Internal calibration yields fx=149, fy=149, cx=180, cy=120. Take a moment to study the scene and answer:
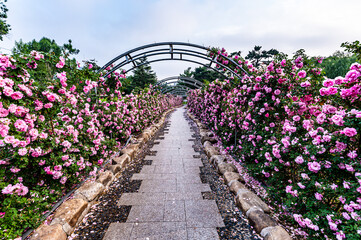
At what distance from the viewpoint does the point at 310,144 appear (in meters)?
1.79

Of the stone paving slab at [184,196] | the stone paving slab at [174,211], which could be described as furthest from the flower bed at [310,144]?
the stone paving slab at [174,211]

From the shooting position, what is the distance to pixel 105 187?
111 inches

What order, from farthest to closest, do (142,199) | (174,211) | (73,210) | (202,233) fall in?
(142,199) < (174,211) < (73,210) < (202,233)

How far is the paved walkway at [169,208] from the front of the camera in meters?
1.92

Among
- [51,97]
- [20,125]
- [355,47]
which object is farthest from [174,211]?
[355,47]

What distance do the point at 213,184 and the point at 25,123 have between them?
10.1ft

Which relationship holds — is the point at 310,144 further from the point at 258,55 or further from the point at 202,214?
the point at 258,55

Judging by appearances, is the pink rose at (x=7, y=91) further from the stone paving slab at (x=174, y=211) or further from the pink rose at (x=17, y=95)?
the stone paving slab at (x=174, y=211)

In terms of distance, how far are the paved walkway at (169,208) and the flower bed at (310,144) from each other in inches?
41.1

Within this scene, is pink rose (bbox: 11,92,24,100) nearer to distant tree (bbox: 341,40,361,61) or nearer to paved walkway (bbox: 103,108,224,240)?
paved walkway (bbox: 103,108,224,240)

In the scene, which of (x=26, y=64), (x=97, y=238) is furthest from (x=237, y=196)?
(x=26, y=64)

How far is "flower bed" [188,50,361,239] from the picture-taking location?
1429mm

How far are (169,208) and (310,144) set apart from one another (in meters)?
2.14

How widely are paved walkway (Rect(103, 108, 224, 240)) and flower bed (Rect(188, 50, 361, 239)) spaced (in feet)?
3.43
